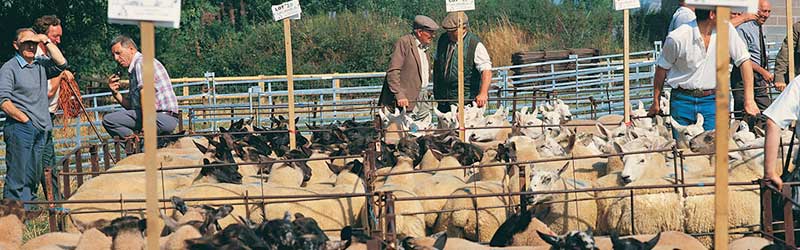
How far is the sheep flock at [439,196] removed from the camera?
273 inches

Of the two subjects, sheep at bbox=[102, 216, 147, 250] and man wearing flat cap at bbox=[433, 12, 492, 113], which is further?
man wearing flat cap at bbox=[433, 12, 492, 113]

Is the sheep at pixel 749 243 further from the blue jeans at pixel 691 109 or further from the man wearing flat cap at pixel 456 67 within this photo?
the man wearing flat cap at pixel 456 67

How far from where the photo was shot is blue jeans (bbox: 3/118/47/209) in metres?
10.5

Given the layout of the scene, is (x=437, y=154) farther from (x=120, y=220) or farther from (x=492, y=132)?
(x=120, y=220)

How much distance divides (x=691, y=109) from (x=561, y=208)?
2.07m

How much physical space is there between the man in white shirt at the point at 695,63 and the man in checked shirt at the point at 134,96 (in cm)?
433

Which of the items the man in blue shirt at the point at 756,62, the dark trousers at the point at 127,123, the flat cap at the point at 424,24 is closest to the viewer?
the dark trousers at the point at 127,123

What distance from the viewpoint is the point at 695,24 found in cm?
942

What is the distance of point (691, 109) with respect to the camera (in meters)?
9.85

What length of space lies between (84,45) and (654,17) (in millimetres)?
17575

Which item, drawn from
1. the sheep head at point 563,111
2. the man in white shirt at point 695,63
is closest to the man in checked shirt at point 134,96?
the man in white shirt at point 695,63

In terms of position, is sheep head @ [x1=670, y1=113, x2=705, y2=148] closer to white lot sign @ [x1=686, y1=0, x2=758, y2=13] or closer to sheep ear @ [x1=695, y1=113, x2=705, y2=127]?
sheep ear @ [x1=695, y1=113, x2=705, y2=127]

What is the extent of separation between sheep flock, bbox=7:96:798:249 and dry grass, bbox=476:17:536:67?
68.5 feet

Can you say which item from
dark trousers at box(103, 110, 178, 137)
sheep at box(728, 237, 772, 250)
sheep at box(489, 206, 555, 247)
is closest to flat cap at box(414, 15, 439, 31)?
dark trousers at box(103, 110, 178, 137)
